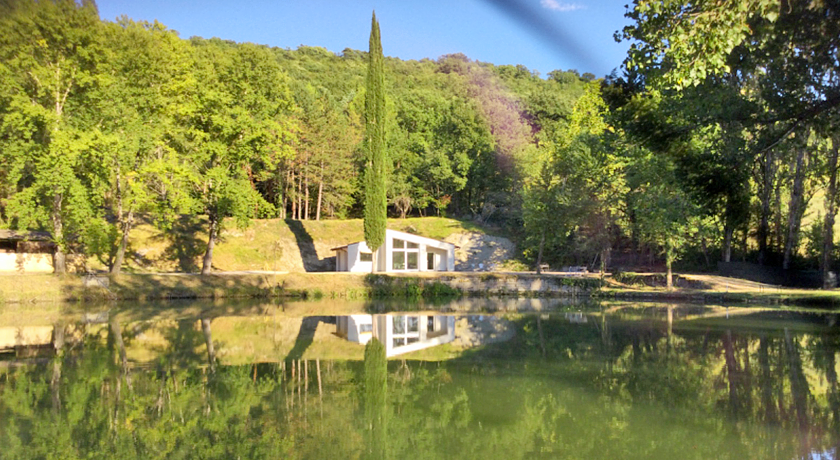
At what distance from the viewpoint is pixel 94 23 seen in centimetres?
2792

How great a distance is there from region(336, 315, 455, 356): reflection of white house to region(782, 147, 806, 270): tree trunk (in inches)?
739

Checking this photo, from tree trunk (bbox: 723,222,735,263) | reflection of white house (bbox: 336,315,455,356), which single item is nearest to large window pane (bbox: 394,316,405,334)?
reflection of white house (bbox: 336,315,455,356)

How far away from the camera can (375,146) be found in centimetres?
3825

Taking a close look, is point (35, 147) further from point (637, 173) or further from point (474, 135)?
point (474, 135)

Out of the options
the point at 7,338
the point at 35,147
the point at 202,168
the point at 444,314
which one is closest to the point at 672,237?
the point at 444,314

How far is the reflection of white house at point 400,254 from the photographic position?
39094 millimetres

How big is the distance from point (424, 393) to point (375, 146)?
29.6 metres

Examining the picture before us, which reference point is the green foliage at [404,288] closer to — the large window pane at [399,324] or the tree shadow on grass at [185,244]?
the large window pane at [399,324]

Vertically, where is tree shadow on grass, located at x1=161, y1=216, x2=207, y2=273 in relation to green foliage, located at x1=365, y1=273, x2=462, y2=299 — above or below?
above

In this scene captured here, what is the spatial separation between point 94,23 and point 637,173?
24.2 meters

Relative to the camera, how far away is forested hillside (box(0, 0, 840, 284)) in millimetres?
11281

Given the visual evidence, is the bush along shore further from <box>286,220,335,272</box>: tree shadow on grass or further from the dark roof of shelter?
<box>286,220,335,272</box>: tree shadow on grass

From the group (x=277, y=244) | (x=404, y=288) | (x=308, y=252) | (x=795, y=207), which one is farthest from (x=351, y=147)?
(x=795, y=207)

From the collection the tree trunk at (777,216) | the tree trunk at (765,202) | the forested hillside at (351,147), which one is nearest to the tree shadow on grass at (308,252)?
the forested hillside at (351,147)
